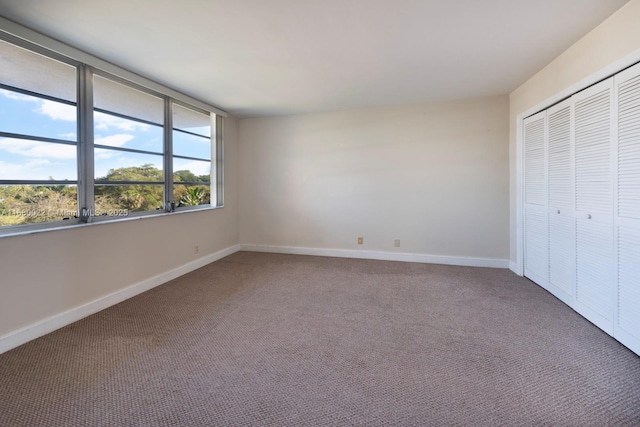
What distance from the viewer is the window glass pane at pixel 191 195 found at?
13.1 ft

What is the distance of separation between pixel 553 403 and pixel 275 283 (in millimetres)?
2735

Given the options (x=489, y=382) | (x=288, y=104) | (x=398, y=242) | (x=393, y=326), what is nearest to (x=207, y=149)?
(x=288, y=104)

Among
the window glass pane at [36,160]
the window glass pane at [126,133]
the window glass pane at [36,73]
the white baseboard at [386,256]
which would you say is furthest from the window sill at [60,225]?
the white baseboard at [386,256]

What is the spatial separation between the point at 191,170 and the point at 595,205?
4603 mm

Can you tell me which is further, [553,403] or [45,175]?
[45,175]

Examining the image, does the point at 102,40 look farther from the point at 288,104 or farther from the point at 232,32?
the point at 288,104

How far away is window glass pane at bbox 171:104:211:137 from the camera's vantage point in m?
3.94

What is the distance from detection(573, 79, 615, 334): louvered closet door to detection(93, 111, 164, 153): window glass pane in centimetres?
450

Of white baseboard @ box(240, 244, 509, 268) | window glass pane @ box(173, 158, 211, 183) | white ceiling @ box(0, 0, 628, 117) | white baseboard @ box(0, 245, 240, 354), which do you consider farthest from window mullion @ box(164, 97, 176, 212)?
white baseboard @ box(240, 244, 509, 268)

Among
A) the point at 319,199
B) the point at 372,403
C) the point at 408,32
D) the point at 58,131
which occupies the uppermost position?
the point at 408,32

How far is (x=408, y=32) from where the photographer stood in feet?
7.65

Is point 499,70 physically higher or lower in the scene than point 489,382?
higher

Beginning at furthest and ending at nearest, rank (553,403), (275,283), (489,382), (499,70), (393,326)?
(275,283) → (499,70) → (393,326) → (489,382) → (553,403)

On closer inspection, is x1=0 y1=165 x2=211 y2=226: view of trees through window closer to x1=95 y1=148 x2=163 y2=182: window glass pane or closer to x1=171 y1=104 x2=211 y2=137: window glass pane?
x1=95 y1=148 x2=163 y2=182: window glass pane
